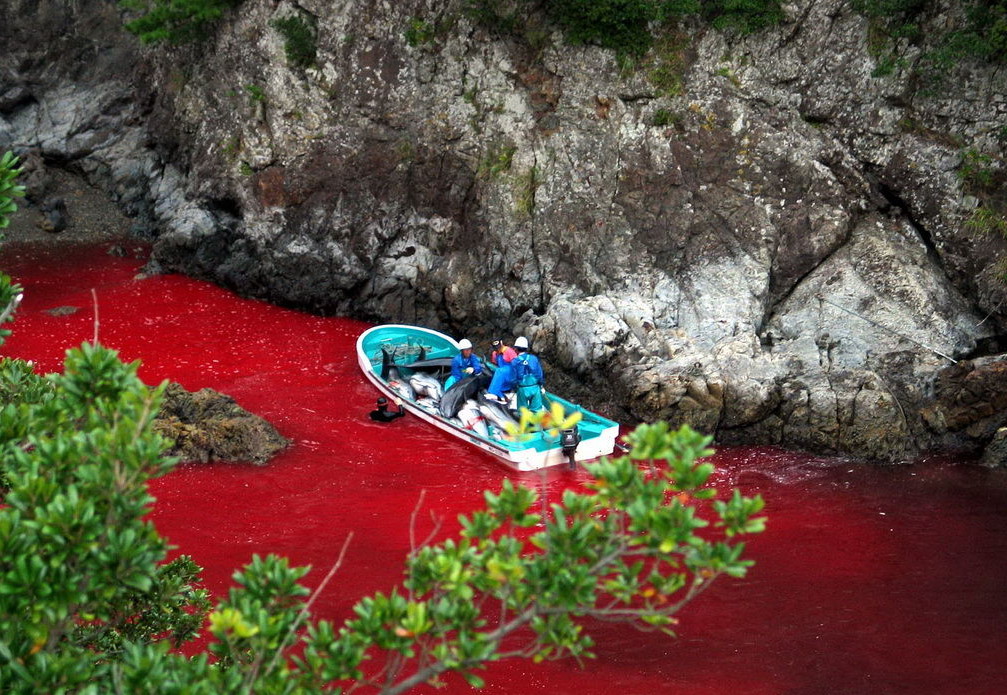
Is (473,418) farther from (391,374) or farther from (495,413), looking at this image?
(391,374)

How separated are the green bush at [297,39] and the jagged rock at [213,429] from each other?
29.0ft

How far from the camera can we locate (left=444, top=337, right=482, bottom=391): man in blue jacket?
16.3 meters

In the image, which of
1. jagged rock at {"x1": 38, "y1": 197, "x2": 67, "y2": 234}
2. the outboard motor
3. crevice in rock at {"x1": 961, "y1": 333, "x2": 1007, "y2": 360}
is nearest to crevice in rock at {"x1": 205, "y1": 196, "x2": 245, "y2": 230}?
jagged rock at {"x1": 38, "y1": 197, "x2": 67, "y2": 234}

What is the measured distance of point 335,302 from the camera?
21.2 metres

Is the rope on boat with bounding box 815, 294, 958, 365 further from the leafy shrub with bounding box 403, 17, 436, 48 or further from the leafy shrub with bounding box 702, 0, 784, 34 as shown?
the leafy shrub with bounding box 403, 17, 436, 48

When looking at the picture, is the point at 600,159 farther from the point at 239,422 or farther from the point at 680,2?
the point at 239,422

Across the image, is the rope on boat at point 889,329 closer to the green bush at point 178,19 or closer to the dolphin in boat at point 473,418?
the dolphin in boat at point 473,418

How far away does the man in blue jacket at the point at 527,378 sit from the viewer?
1543cm

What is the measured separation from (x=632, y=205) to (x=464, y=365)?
15.5 feet

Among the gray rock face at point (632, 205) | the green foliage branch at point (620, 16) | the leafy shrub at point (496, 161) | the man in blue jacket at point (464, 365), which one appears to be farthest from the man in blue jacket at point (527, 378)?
the green foliage branch at point (620, 16)

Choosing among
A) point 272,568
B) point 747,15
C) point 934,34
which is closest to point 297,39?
point 747,15

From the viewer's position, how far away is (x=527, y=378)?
15477 millimetres

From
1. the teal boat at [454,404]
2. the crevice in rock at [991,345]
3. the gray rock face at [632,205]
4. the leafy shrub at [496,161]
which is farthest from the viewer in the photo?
the leafy shrub at [496,161]

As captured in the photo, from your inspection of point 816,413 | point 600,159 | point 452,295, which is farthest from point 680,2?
point 816,413
